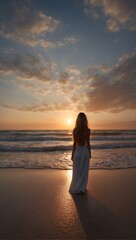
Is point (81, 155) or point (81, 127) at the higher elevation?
point (81, 127)

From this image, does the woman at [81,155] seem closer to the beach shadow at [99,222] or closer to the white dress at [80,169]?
the white dress at [80,169]

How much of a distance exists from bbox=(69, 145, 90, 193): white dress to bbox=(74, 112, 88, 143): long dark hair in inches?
10.4

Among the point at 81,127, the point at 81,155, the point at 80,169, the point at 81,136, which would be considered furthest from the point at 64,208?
the point at 81,127

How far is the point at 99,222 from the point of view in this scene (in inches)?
138

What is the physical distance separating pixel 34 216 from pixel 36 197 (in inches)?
42.3

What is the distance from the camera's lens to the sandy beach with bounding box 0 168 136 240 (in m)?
3.17

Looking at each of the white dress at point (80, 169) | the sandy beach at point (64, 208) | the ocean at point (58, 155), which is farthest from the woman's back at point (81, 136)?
the ocean at point (58, 155)

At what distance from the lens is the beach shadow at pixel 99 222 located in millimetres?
3080

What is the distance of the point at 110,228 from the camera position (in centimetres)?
327

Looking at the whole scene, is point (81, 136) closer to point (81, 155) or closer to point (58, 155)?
point (81, 155)

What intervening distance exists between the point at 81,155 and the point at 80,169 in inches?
14.0

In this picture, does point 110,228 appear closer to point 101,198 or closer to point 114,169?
point 101,198

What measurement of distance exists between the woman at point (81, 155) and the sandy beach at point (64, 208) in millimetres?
322

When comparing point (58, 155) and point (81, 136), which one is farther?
point (58, 155)
